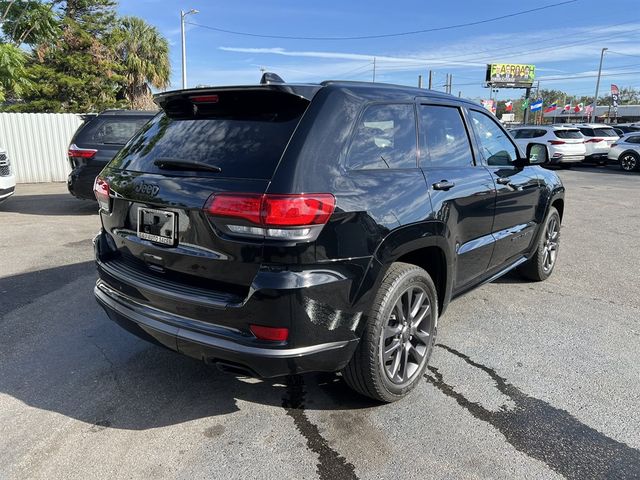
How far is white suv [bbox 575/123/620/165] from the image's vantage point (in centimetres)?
2127

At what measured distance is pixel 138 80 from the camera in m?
27.2

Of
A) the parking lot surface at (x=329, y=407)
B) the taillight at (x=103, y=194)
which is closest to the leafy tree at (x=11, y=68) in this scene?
the parking lot surface at (x=329, y=407)

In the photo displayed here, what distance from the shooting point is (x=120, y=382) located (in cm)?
328

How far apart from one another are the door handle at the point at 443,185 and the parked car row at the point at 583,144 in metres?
18.1

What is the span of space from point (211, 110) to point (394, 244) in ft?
4.25

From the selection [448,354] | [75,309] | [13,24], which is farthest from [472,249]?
[13,24]

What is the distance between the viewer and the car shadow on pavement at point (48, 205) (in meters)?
9.43

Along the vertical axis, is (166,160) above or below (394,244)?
above

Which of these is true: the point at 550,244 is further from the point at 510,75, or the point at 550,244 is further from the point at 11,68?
the point at 510,75

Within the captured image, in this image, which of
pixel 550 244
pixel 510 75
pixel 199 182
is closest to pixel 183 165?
pixel 199 182

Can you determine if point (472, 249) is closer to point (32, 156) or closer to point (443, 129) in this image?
point (443, 129)

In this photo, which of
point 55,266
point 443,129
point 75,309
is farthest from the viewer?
point 55,266

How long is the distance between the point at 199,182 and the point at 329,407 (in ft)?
5.05

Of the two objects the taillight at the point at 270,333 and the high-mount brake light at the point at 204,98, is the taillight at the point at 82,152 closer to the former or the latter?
the high-mount brake light at the point at 204,98
